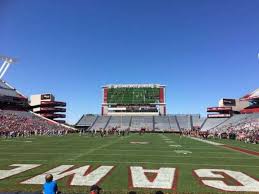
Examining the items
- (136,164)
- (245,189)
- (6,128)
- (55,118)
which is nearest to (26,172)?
(136,164)

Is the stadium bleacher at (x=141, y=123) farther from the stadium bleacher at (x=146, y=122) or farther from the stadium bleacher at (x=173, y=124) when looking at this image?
the stadium bleacher at (x=173, y=124)

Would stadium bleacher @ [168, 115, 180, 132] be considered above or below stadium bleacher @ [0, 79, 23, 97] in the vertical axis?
below

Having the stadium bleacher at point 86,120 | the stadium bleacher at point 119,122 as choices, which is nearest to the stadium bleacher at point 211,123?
the stadium bleacher at point 119,122

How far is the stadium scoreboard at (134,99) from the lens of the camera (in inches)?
4222

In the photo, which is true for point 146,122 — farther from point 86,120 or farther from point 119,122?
point 86,120

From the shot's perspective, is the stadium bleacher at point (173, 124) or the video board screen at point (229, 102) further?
the video board screen at point (229, 102)

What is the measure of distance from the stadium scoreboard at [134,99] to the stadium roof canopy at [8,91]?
2581 centimetres

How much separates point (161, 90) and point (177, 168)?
90.0 meters

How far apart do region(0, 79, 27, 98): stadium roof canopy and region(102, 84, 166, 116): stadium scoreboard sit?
25811 mm

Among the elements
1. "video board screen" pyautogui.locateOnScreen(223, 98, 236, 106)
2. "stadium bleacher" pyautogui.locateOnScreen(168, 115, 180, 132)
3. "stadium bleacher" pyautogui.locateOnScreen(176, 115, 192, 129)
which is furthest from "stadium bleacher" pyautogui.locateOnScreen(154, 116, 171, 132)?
"video board screen" pyautogui.locateOnScreen(223, 98, 236, 106)

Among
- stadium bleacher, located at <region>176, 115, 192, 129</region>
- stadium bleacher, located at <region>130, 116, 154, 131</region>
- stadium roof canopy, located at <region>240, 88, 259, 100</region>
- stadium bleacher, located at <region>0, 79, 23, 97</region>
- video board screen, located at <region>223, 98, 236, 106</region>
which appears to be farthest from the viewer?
video board screen, located at <region>223, 98, 236, 106</region>

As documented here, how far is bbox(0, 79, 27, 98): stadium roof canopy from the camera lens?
338 ft

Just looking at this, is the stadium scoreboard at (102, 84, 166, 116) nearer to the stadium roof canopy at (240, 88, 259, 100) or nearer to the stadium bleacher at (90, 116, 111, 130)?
the stadium bleacher at (90, 116, 111, 130)

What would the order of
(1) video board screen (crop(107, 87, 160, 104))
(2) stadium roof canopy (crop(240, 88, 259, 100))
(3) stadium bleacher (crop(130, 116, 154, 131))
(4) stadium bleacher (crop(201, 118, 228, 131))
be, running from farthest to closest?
(1) video board screen (crop(107, 87, 160, 104))
(3) stadium bleacher (crop(130, 116, 154, 131))
(4) stadium bleacher (crop(201, 118, 228, 131))
(2) stadium roof canopy (crop(240, 88, 259, 100))
